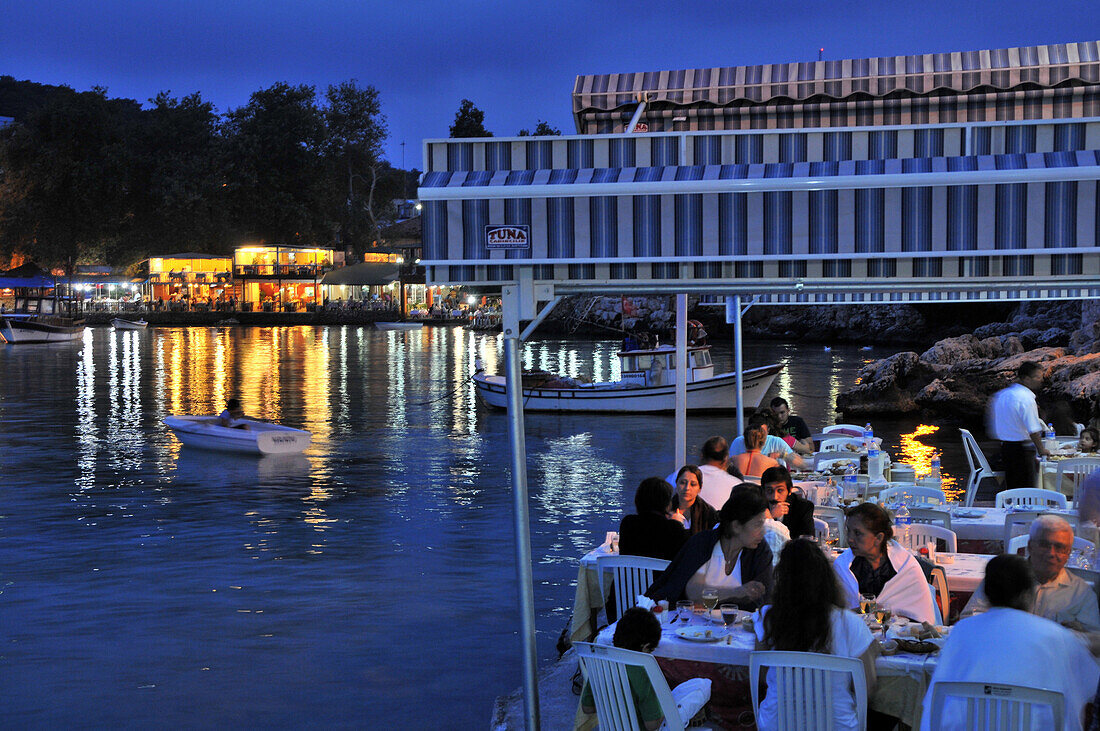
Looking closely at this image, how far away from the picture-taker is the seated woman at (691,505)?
277 inches

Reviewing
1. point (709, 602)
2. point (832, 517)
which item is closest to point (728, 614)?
point (709, 602)

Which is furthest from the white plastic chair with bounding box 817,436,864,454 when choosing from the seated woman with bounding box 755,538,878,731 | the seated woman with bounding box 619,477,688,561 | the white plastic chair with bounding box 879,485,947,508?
the seated woman with bounding box 755,538,878,731

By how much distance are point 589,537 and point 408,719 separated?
5.99 m

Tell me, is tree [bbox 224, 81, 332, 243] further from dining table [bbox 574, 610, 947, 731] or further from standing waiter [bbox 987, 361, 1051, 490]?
dining table [bbox 574, 610, 947, 731]

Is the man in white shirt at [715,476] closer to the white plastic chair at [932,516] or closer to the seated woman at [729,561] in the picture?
the white plastic chair at [932,516]

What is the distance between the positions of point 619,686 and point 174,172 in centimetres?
8733

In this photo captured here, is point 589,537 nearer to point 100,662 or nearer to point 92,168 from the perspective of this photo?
point 100,662

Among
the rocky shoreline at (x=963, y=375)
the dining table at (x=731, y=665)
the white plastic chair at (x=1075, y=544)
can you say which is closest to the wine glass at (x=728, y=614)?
the dining table at (x=731, y=665)

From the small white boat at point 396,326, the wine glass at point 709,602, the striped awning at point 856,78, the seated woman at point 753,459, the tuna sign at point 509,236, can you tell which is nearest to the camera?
the tuna sign at point 509,236

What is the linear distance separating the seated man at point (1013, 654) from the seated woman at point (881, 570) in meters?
1.34

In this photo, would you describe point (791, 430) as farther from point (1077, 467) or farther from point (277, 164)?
point (277, 164)

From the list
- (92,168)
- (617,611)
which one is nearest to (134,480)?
(617,611)

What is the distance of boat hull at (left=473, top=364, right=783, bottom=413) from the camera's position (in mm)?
27266

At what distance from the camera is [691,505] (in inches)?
285
